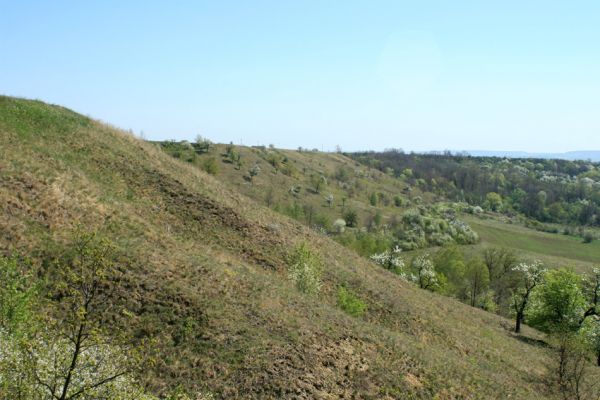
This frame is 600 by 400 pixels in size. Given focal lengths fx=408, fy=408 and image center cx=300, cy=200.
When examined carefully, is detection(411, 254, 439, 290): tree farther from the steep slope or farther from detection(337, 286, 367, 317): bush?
detection(337, 286, 367, 317): bush

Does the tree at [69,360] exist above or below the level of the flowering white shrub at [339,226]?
above

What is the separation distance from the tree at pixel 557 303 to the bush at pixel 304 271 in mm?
37144

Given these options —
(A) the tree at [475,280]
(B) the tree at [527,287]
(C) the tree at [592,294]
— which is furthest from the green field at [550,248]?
(B) the tree at [527,287]

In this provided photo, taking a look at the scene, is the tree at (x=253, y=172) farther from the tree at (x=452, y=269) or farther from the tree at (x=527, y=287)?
the tree at (x=527, y=287)

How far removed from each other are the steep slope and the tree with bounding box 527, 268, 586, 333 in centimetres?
711

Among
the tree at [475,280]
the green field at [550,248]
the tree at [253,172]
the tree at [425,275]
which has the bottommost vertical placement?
the green field at [550,248]

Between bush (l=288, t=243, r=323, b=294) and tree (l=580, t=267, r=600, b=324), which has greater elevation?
bush (l=288, t=243, r=323, b=294)

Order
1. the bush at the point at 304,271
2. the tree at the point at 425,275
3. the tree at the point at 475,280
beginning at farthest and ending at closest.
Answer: the tree at the point at 475,280, the tree at the point at 425,275, the bush at the point at 304,271

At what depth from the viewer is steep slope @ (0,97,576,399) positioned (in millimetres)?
24641

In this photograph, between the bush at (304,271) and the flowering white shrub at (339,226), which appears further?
the flowering white shrub at (339,226)

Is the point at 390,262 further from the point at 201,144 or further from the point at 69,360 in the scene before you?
the point at 201,144

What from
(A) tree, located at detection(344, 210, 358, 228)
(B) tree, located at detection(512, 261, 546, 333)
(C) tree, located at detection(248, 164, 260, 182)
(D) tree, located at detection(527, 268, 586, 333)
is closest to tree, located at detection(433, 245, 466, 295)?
(B) tree, located at detection(512, 261, 546, 333)

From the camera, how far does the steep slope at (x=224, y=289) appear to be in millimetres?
24641

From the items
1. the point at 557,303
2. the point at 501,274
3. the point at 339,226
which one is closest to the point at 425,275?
the point at 557,303
